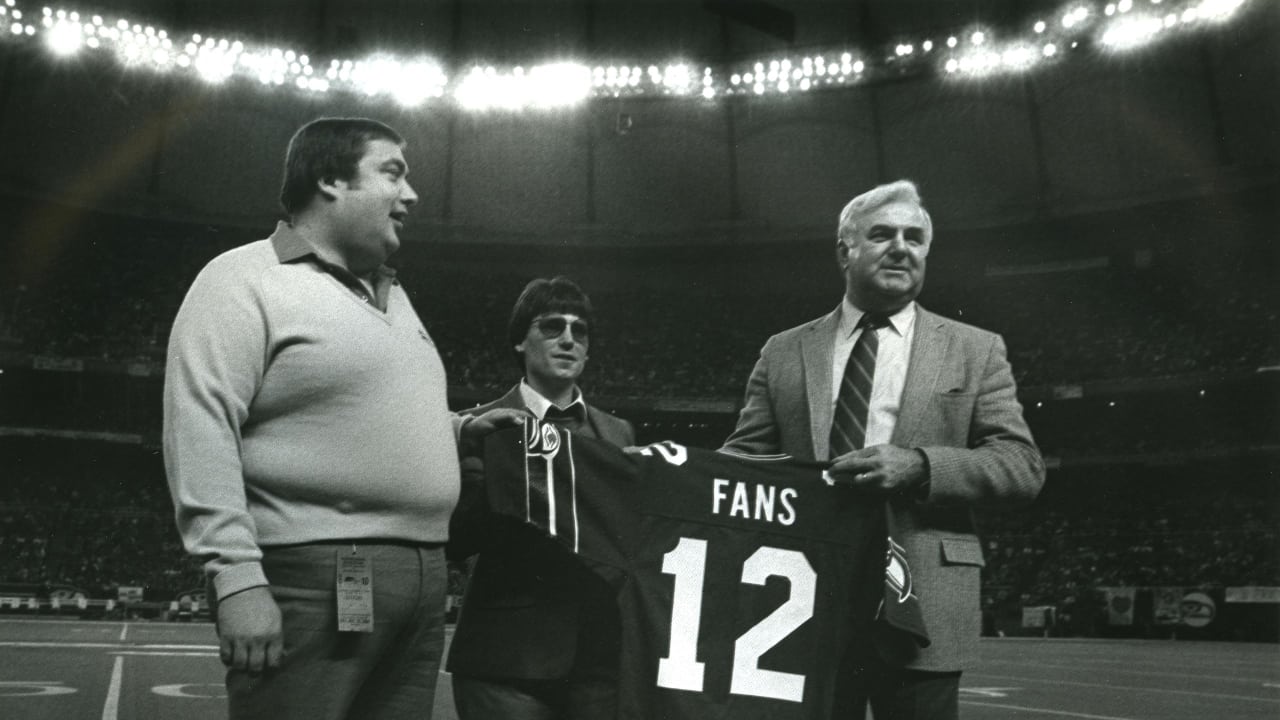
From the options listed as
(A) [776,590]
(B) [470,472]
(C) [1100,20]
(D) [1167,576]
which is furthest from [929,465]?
(C) [1100,20]

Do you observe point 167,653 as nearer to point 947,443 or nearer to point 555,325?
point 555,325

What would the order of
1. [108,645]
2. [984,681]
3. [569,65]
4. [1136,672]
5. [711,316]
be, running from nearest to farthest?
1. [984,681]
2. [1136,672]
3. [108,645]
4. [569,65]
5. [711,316]

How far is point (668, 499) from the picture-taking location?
3186 millimetres

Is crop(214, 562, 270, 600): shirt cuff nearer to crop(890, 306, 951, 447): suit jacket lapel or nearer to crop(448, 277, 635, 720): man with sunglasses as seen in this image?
crop(448, 277, 635, 720): man with sunglasses

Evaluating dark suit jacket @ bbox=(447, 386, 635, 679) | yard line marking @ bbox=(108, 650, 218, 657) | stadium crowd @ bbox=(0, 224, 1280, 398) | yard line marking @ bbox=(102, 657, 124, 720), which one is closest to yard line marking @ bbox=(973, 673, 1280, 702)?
yard line marking @ bbox=(102, 657, 124, 720)

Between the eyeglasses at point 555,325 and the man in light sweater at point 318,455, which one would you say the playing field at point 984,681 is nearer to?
the eyeglasses at point 555,325

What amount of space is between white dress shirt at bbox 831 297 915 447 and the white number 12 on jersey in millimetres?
428

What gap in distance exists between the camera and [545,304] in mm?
3680

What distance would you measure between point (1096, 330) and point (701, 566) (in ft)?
93.2

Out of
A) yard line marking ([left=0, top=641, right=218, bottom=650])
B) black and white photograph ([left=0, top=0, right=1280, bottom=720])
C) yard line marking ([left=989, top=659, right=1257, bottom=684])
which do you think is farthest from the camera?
black and white photograph ([left=0, top=0, right=1280, bottom=720])

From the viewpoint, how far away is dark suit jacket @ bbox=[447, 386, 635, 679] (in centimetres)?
299

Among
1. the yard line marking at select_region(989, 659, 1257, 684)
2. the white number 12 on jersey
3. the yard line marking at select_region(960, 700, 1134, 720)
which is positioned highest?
the white number 12 on jersey

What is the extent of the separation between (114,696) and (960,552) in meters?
8.01

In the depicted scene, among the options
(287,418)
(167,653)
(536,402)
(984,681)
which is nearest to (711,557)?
(536,402)
